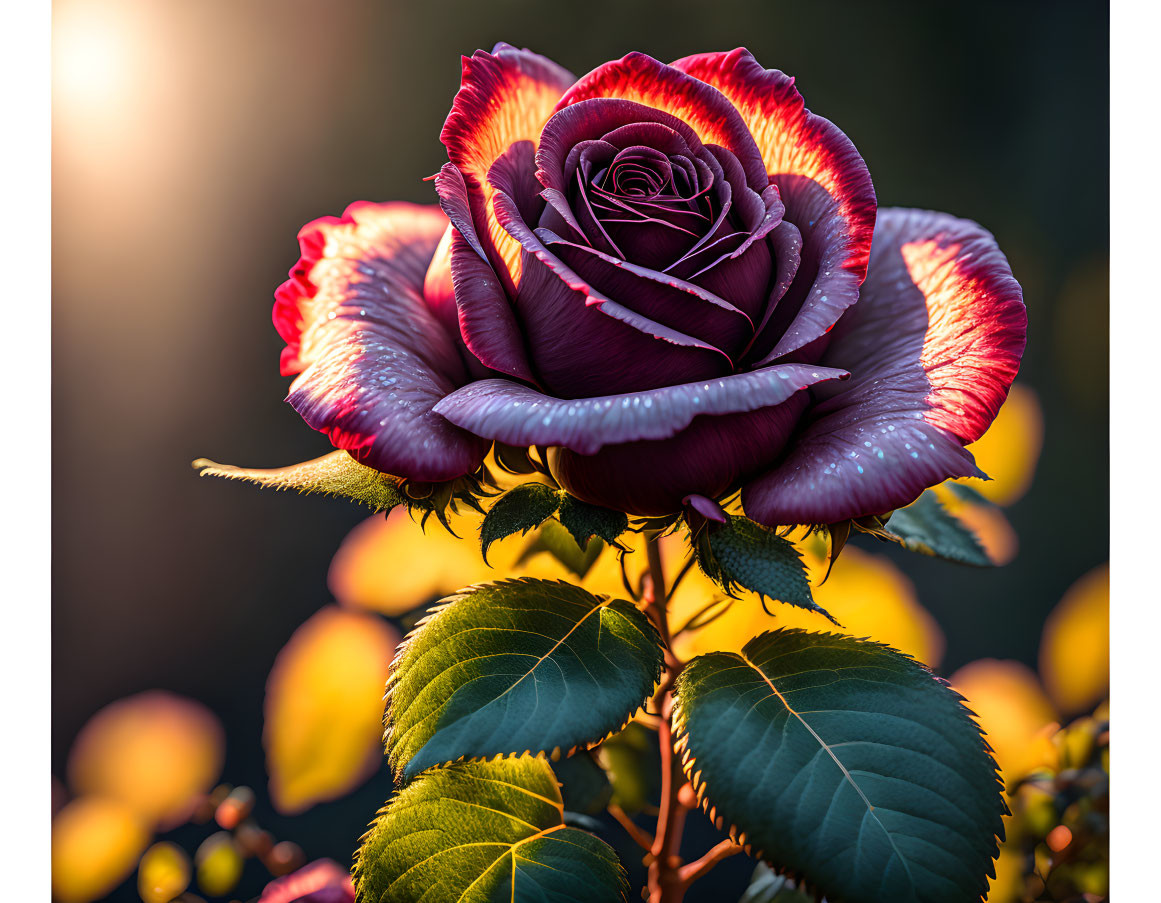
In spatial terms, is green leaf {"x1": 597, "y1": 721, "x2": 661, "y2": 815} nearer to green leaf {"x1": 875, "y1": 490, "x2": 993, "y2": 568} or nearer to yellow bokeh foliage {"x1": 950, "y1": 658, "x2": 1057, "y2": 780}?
green leaf {"x1": 875, "y1": 490, "x2": 993, "y2": 568}

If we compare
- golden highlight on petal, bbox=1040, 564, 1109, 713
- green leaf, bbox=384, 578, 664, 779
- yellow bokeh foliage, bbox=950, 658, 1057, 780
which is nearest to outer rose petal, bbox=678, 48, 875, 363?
green leaf, bbox=384, 578, 664, 779

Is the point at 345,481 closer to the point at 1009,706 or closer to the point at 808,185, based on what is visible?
the point at 808,185

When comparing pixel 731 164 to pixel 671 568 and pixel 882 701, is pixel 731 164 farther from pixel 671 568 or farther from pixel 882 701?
pixel 671 568

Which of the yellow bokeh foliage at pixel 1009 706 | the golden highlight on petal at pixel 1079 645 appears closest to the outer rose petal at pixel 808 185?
the yellow bokeh foliage at pixel 1009 706

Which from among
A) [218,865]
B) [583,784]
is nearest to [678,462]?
[583,784]

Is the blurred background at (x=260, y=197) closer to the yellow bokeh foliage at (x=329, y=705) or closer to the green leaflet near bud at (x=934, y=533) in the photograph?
the yellow bokeh foliage at (x=329, y=705)

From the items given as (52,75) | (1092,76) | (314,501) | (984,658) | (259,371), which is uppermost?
(1092,76)

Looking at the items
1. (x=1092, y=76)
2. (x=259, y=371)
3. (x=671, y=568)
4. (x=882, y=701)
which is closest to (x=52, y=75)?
(x=259, y=371)

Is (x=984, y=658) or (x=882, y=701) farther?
(x=984, y=658)
